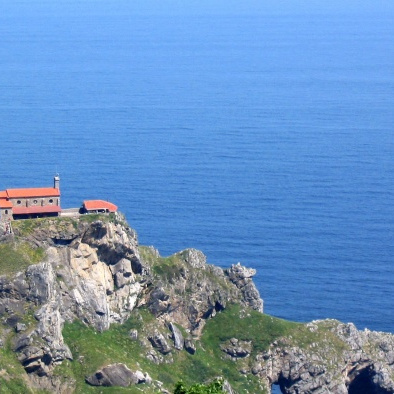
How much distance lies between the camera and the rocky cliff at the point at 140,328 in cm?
12169

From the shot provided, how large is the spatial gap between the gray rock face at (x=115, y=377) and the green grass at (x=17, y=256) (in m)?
10.6

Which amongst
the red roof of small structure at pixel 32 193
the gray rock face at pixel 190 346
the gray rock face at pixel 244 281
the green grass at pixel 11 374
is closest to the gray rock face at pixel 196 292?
the gray rock face at pixel 244 281

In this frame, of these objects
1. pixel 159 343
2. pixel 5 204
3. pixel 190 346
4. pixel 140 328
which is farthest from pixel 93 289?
pixel 190 346

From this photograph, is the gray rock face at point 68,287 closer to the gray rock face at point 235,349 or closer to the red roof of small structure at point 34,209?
the red roof of small structure at point 34,209

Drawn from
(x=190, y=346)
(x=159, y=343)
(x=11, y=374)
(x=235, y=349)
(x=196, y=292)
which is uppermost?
(x=196, y=292)

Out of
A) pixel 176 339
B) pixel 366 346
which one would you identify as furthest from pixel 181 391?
pixel 366 346

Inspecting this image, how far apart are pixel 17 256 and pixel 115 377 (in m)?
12.8

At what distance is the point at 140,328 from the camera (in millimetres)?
130000

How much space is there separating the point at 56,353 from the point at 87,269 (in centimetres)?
956

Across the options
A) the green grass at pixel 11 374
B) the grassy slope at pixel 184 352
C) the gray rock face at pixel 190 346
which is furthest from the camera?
the gray rock face at pixel 190 346

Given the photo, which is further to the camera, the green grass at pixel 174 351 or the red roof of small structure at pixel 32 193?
the red roof of small structure at pixel 32 193

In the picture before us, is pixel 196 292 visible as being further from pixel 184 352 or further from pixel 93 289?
pixel 93 289

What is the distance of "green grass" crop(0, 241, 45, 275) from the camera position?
12312 cm

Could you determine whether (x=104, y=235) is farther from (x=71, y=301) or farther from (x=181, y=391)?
(x=181, y=391)
